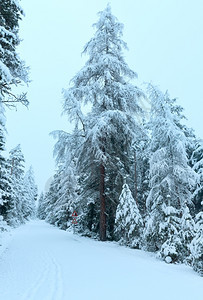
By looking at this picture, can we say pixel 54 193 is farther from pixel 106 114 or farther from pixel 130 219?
pixel 130 219

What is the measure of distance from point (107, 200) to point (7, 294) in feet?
33.9

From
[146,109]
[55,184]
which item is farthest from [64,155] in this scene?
[55,184]

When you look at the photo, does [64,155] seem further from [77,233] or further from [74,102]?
[77,233]

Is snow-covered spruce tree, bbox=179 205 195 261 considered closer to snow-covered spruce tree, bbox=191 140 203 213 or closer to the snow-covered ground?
the snow-covered ground

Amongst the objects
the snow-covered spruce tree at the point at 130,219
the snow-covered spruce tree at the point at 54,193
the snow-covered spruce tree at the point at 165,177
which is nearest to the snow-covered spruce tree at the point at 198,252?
the snow-covered spruce tree at the point at 165,177

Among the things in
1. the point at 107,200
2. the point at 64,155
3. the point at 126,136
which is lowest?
the point at 107,200

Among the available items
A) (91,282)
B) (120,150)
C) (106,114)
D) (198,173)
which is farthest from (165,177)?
(91,282)

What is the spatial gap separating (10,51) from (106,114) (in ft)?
20.7

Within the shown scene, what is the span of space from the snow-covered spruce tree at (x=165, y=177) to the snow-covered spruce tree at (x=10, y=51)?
6.47 metres

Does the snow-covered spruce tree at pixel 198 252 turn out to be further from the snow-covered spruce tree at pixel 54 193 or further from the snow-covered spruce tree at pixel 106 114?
the snow-covered spruce tree at pixel 54 193

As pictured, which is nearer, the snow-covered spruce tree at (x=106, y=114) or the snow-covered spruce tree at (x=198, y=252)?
the snow-covered spruce tree at (x=198, y=252)

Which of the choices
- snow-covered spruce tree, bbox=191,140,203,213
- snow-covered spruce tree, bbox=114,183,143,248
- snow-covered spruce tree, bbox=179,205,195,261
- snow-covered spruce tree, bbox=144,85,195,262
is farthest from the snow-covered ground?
snow-covered spruce tree, bbox=191,140,203,213

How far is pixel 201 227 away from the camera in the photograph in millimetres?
7395

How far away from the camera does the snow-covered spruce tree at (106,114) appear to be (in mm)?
13578
